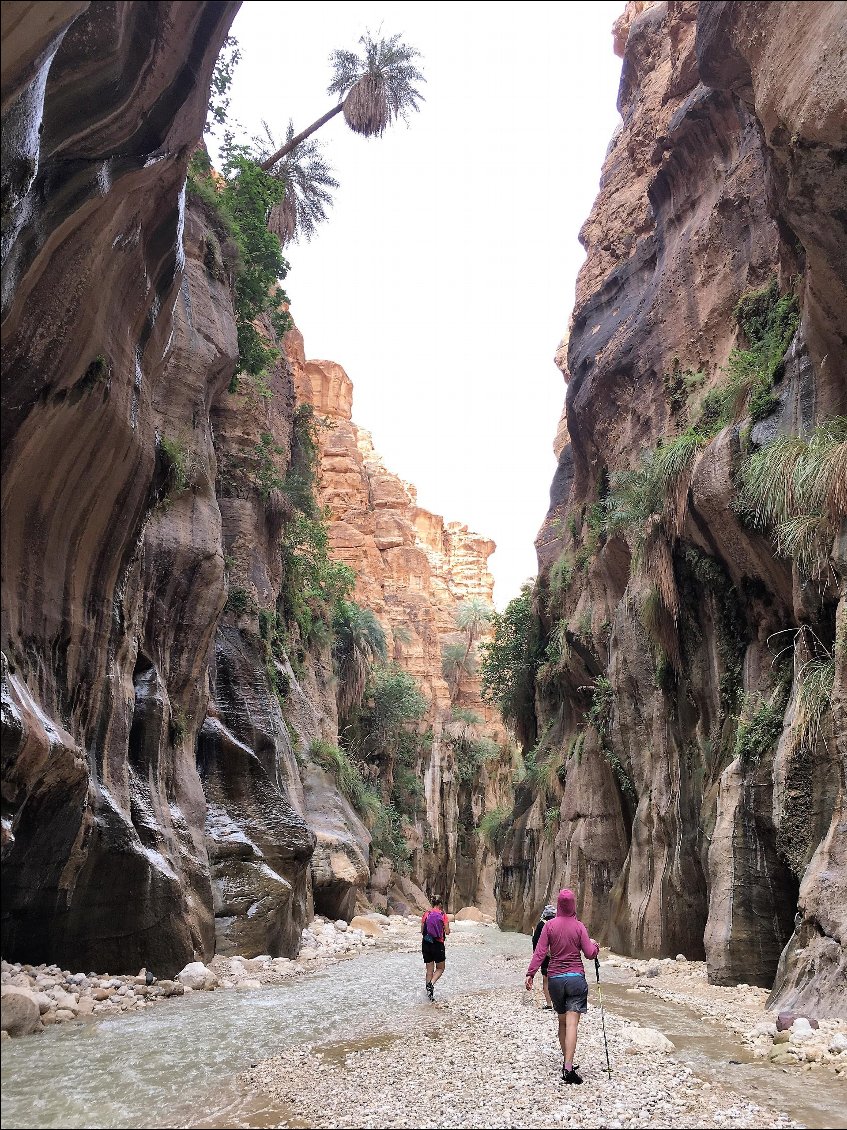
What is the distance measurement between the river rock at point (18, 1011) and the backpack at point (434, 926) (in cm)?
509

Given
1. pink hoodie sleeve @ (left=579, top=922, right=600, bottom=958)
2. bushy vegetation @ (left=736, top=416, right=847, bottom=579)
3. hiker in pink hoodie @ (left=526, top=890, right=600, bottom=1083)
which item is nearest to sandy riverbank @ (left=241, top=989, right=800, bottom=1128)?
hiker in pink hoodie @ (left=526, top=890, right=600, bottom=1083)

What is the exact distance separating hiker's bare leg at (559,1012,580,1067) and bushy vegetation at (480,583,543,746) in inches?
979

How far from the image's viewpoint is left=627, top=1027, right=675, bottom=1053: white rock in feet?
24.1

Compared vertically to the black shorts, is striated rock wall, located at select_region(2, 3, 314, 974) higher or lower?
higher

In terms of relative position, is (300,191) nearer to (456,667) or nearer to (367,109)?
(367,109)

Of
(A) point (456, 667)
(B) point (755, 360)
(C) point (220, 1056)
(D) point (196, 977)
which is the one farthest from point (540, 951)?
(A) point (456, 667)

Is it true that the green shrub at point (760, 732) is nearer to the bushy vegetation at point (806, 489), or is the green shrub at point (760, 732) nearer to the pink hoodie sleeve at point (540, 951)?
the bushy vegetation at point (806, 489)

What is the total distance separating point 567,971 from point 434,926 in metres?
4.48

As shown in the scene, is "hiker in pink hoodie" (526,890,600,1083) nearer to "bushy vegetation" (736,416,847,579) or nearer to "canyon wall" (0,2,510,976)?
"canyon wall" (0,2,510,976)

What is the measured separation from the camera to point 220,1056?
6773mm

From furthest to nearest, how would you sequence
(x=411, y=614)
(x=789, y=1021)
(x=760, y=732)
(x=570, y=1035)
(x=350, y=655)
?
(x=411, y=614), (x=350, y=655), (x=760, y=732), (x=789, y=1021), (x=570, y=1035)

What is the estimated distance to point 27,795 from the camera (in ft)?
23.6

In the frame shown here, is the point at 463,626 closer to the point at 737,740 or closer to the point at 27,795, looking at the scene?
the point at 737,740

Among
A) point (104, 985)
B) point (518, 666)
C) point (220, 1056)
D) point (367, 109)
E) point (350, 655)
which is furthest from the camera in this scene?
point (350, 655)
